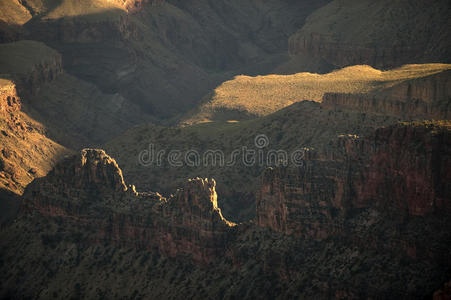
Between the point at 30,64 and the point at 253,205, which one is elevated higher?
the point at 30,64

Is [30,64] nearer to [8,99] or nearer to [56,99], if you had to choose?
A: [56,99]

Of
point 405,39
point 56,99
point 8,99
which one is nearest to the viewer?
point 8,99

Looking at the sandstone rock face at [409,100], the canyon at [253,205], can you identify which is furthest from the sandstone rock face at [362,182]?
the sandstone rock face at [409,100]

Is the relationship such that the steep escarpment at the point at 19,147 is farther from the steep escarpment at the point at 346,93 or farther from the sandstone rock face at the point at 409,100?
the sandstone rock face at the point at 409,100

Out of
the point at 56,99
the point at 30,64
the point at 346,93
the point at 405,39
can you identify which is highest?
the point at 405,39

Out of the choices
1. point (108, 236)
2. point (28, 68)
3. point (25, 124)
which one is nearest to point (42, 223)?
point (108, 236)

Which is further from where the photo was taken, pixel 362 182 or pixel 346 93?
pixel 346 93

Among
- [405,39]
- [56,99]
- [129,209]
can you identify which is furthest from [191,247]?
[405,39]
